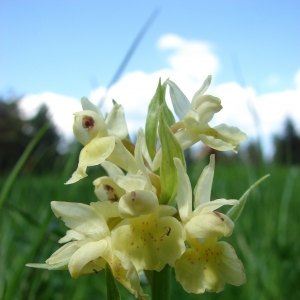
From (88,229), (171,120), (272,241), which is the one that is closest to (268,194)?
(272,241)

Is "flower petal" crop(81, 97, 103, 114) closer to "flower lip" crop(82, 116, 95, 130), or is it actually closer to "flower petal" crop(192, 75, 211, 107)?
"flower lip" crop(82, 116, 95, 130)

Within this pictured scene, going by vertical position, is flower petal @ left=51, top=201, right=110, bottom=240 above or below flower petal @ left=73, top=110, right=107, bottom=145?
below

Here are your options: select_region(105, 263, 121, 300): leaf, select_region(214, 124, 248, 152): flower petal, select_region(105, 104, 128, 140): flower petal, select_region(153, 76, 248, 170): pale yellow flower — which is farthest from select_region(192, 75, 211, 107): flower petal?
select_region(105, 263, 121, 300): leaf

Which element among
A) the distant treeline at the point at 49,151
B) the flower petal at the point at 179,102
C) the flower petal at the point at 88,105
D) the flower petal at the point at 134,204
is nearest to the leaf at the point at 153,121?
the flower petal at the point at 179,102

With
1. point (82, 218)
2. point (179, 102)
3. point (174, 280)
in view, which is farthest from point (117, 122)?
point (174, 280)

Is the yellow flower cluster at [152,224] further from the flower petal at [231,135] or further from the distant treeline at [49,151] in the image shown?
the distant treeline at [49,151]

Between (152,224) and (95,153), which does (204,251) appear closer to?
(152,224)
